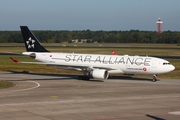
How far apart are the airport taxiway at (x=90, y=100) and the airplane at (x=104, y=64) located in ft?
4.91

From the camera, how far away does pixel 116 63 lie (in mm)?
54562

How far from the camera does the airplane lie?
5270cm

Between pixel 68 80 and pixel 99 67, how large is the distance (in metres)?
4.58

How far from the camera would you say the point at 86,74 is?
56500mm

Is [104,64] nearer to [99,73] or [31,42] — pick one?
[99,73]

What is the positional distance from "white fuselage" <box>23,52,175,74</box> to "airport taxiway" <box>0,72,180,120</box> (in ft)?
5.62

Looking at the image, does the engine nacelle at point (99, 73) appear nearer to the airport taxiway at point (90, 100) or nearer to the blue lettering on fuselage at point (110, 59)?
the airport taxiway at point (90, 100)

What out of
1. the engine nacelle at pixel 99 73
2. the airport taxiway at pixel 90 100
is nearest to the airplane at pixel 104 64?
the engine nacelle at pixel 99 73

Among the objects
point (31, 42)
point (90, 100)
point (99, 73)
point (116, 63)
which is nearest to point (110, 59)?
point (116, 63)

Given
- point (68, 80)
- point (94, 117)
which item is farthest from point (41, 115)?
point (68, 80)

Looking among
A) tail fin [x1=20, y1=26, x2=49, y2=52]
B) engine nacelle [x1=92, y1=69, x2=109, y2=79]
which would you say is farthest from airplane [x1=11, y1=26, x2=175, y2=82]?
tail fin [x1=20, y1=26, x2=49, y2=52]

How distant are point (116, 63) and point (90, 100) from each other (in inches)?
734

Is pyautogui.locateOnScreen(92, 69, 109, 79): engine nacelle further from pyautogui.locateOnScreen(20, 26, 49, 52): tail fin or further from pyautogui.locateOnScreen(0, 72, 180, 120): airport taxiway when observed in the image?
pyautogui.locateOnScreen(20, 26, 49, 52): tail fin

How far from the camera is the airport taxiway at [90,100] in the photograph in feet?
95.3
